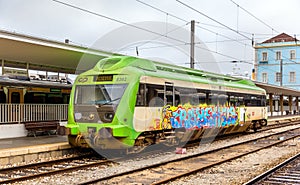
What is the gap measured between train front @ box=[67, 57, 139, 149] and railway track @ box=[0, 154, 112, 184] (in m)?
0.54

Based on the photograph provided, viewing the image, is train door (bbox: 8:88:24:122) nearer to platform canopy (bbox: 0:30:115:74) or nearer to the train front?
platform canopy (bbox: 0:30:115:74)

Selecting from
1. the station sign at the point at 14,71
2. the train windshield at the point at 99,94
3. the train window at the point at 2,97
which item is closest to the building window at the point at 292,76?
the station sign at the point at 14,71

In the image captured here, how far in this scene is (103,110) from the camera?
1194cm

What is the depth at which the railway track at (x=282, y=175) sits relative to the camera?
910 cm

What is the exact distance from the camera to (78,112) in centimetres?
1252

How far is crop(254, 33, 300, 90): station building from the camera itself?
191 feet

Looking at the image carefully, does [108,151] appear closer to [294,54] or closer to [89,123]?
[89,123]

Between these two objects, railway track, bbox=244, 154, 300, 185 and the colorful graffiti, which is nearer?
railway track, bbox=244, 154, 300, 185

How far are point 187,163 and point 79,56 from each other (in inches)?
251

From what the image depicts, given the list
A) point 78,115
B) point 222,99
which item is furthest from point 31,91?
point 222,99

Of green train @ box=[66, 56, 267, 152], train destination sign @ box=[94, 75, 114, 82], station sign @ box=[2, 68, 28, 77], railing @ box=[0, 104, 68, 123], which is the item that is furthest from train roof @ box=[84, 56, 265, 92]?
station sign @ box=[2, 68, 28, 77]

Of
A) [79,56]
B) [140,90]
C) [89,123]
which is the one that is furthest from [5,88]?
[140,90]

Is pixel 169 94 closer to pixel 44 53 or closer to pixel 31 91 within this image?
pixel 44 53

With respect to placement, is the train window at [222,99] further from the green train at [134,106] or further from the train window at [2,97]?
the train window at [2,97]
